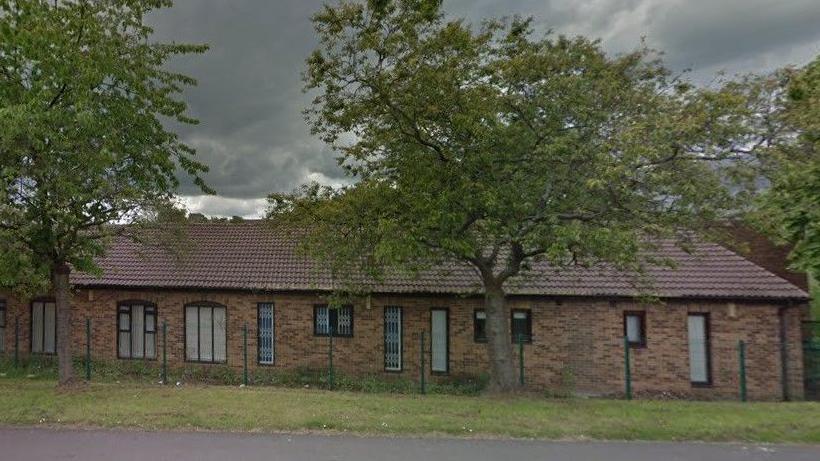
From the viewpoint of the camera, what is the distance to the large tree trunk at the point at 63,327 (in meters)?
9.90

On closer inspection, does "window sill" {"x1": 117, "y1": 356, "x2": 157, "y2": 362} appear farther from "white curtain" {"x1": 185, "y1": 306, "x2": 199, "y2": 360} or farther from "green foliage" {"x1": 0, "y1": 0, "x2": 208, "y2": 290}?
"green foliage" {"x1": 0, "y1": 0, "x2": 208, "y2": 290}

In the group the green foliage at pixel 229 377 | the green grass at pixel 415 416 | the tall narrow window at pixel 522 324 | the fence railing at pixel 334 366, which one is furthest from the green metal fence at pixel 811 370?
the green foliage at pixel 229 377

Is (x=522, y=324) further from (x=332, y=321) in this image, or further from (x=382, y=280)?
(x=332, y=321)

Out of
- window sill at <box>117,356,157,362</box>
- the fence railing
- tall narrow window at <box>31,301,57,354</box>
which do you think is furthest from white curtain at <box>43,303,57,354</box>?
window sill at <box>117,356,157,362</box>

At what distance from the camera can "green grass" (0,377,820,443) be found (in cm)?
652

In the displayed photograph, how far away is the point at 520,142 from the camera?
8.47 meters

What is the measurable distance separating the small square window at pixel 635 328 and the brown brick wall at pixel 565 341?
5.6 inches

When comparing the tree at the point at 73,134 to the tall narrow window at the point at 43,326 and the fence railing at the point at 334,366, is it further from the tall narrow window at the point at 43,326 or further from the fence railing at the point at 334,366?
the tall narrow window at the point at 43,326

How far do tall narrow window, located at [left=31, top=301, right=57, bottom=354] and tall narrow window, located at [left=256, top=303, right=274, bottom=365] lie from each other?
25.5 feet

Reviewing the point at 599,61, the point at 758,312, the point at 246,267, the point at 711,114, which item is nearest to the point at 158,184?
the point at 246,267

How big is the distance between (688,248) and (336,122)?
23.1 feet

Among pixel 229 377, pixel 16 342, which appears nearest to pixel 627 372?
pixel 229 377

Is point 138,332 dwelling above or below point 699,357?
above

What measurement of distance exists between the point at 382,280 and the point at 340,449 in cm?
481
